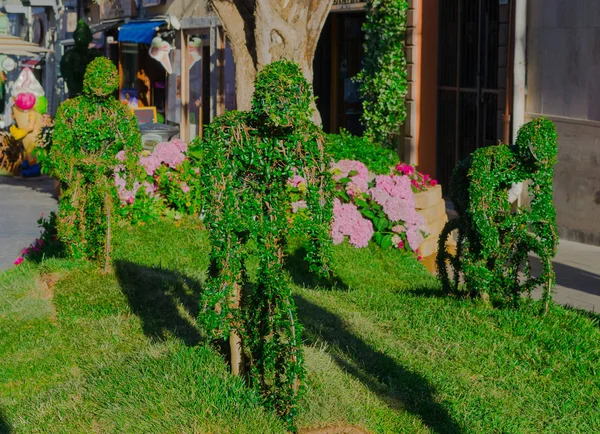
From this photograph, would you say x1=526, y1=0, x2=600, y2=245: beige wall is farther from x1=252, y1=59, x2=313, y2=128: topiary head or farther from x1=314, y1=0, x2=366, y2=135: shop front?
x1=252, y1=59, x2=313, y2=128: topiary head

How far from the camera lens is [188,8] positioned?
25188 millimetres

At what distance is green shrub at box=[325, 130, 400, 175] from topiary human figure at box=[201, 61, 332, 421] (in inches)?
240

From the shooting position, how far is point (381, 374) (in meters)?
7.17

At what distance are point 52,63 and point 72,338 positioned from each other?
3322 cm

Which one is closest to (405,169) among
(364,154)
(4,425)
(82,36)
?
(364,154)

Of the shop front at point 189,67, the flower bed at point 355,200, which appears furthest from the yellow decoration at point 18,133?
the flower bed at point 355,200

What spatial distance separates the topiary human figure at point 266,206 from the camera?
595 centimetres

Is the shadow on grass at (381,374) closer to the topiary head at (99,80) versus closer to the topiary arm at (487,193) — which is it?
the topiary arm at (487,193)

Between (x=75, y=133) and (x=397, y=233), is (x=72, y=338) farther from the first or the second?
(x=397, y=233)

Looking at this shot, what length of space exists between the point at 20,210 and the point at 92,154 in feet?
24.8

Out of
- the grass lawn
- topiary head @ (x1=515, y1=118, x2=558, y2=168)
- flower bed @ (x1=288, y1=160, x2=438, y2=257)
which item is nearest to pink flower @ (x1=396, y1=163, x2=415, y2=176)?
flower bed @ (x1=288, y1=160, x2=438, y2=257)

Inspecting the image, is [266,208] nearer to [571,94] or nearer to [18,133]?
[571,94]

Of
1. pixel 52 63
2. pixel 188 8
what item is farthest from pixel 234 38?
pixel 52 63

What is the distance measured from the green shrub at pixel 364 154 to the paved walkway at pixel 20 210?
13.7ft
